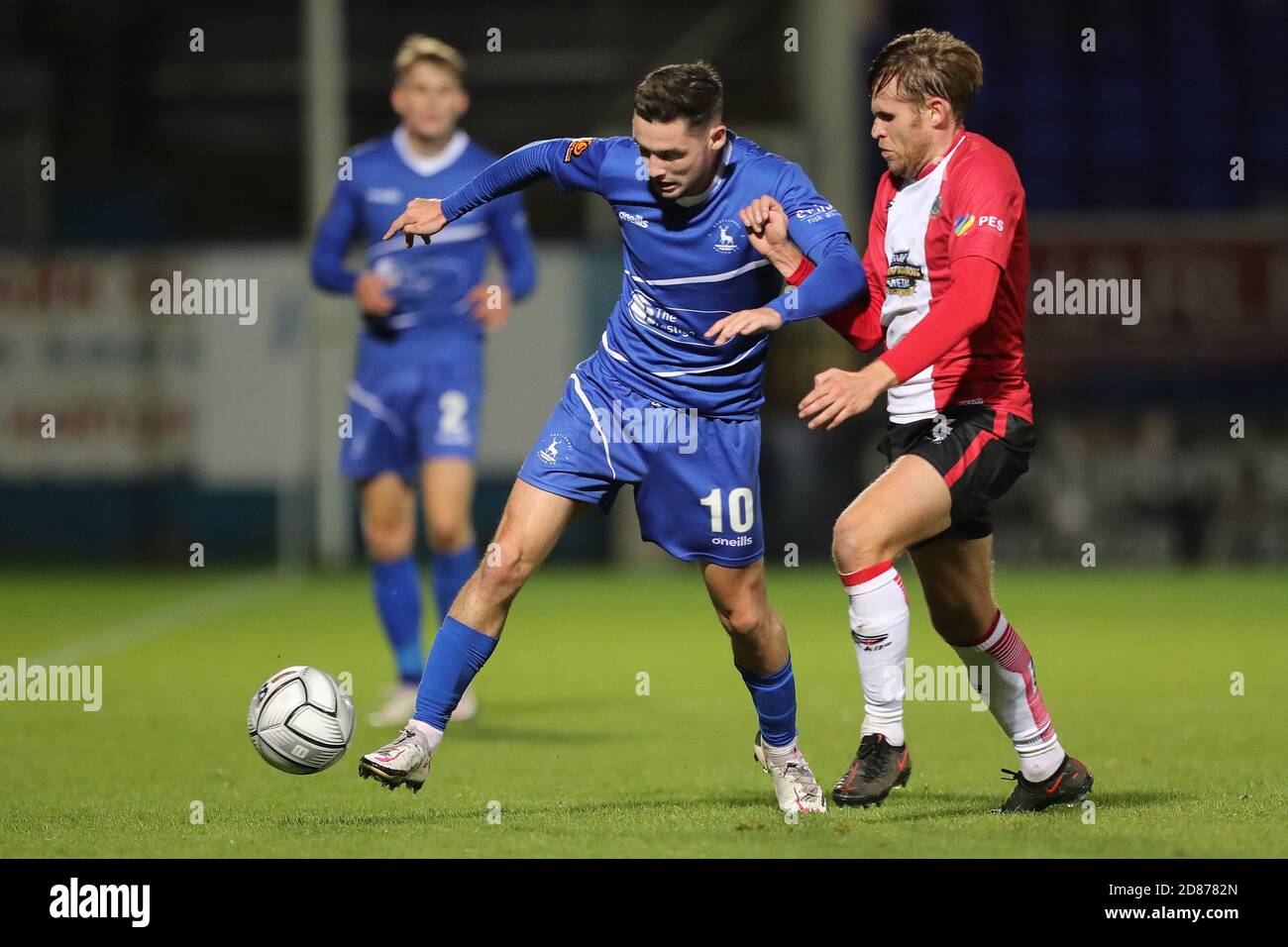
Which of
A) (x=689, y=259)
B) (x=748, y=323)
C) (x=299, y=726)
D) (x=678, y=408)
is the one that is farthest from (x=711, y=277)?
(x=299, y=726)

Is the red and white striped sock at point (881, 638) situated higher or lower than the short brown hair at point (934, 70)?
lower

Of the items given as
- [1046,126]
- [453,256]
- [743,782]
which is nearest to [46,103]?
[1046,126]

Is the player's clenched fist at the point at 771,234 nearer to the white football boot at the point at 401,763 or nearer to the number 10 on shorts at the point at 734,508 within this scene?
the number 10 on shorts at the point at 734,508

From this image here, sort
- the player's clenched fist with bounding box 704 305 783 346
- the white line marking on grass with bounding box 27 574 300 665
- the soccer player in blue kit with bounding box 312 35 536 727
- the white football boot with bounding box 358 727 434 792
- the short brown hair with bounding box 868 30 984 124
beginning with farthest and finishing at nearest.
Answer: the white line marking on grass with bounding box 27 574 300 665
the soccer player in blue kit with bounding box 312 35 536 727
the short brown hair with bounding box 868 30 984 124
the white football boot with bounding box 358 727 434 792
the player's clenched fist with bounding box 704 305 783 346

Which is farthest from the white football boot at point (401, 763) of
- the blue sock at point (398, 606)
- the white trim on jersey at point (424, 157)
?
the white trim on jersey at point (424, 157)

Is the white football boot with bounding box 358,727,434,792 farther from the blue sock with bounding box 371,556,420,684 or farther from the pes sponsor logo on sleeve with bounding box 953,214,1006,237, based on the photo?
the blue sock with bounding box 371,556,420,684

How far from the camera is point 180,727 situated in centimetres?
764

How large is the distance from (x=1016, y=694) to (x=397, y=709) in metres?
3.05

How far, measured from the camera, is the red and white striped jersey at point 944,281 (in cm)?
520

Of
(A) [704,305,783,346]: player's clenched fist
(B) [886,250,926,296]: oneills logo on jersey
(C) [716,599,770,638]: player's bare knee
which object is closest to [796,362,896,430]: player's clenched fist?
(A) [704,305,783,346]: player's clenched fist

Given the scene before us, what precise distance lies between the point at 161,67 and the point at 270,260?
29.2 feet

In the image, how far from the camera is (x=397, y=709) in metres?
7.64

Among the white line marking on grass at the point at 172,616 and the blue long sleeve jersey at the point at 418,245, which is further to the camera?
the white line marking on grass at the point at 172,616

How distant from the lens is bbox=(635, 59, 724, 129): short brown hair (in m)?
5.07
